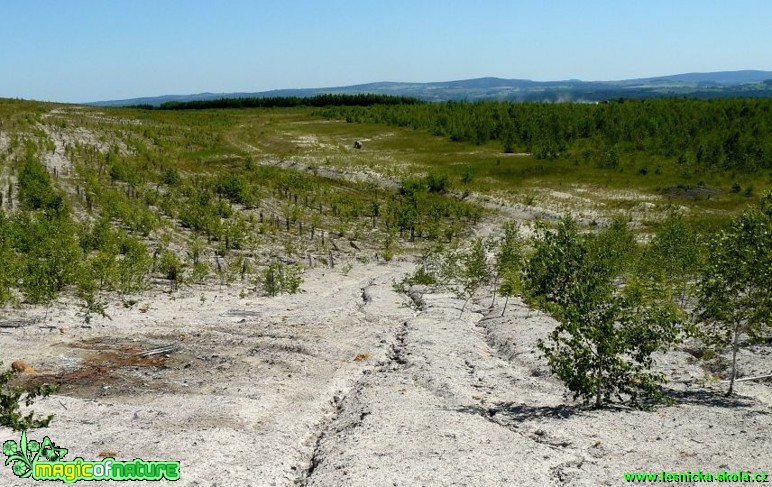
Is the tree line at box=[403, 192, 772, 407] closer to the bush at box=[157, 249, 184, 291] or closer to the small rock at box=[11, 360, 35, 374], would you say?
the small rock at box=[11, 360, 35, 374]

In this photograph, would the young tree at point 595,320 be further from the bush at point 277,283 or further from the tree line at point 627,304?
the bush at point 277,283

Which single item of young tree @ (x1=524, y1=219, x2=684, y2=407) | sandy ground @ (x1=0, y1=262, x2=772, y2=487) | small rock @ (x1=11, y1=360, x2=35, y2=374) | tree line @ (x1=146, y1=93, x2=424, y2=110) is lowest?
sandy ground @ (x1=0, y1=262, x2=772, y2=487)

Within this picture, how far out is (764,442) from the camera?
13922 mm

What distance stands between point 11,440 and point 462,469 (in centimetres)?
1015

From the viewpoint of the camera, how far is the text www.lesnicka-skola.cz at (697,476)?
40.1 feet

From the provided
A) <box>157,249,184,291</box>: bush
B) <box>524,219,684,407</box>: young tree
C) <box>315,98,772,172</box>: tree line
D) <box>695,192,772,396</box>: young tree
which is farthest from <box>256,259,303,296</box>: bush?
<box>315,98,772,172</box>: tree line

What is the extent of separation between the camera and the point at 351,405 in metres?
17.7

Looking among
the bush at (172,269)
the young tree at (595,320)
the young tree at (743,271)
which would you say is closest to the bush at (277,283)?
the bush at (172,269)

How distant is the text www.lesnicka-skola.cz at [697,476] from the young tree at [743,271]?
241 inches

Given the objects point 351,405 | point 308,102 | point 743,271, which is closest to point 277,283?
point 351,405

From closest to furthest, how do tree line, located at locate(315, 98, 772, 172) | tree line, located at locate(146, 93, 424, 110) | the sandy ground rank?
the sandy ground → tree line, located at locate(315, 98, 772, 172) → tree line, located at locate(146, 93, 424, 110)

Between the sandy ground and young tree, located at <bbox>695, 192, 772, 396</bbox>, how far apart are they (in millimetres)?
2614

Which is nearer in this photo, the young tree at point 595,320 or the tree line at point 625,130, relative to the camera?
the young tree at point 595,320

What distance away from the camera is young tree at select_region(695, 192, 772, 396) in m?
16.6
